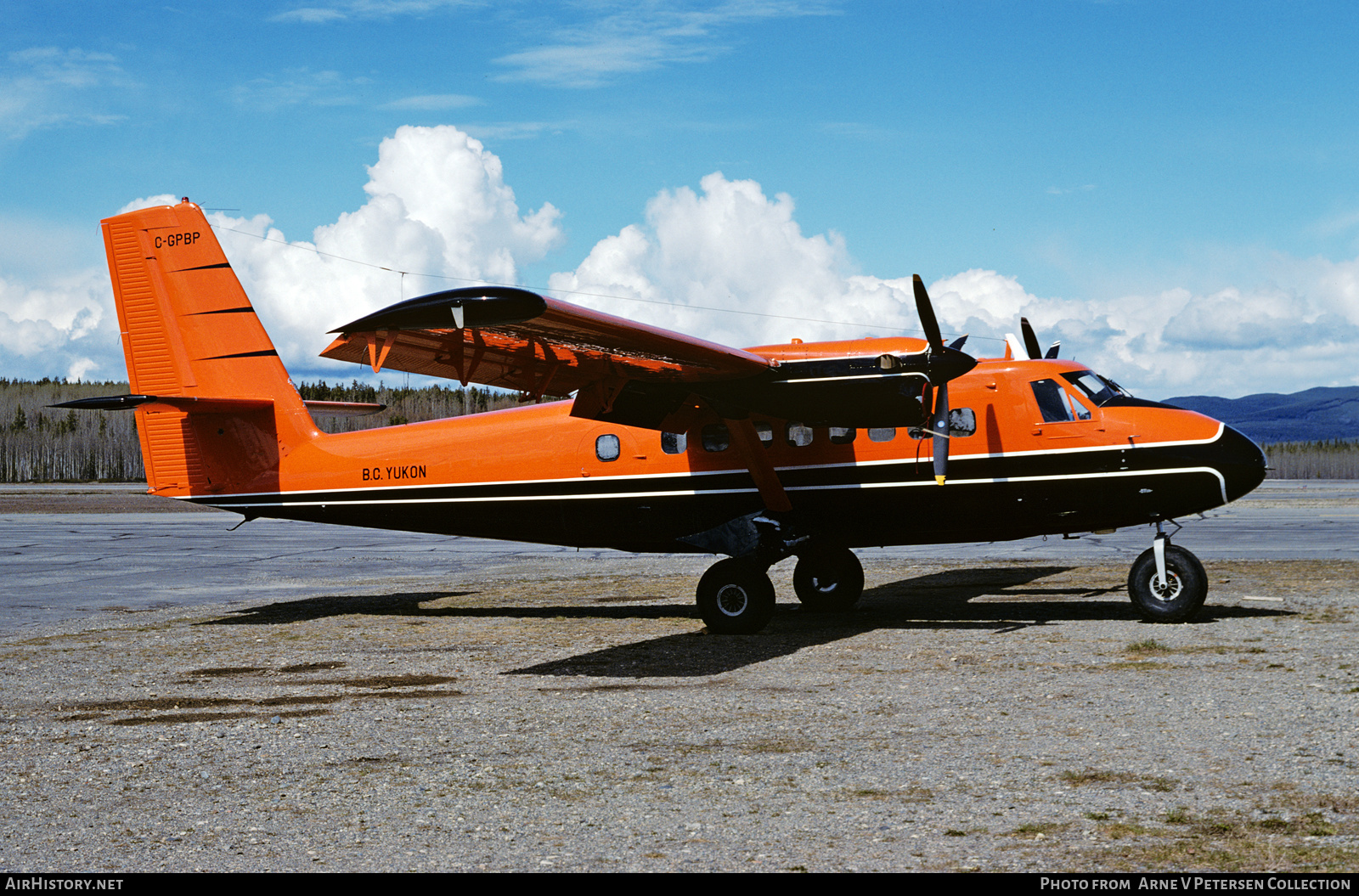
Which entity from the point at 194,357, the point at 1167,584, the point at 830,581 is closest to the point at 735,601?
the point at 830,581

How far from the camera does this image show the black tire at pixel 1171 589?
13734mm

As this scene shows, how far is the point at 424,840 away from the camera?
19.7 feet

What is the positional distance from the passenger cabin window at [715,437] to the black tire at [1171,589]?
570 cm

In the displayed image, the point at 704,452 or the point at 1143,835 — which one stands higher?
the point at 704,452

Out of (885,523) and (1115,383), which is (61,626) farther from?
(1115,383)

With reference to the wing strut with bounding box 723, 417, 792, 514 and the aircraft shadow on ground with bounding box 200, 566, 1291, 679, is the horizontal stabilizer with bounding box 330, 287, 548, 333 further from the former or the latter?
the wing strut with bounding box 723, 417, 792, 514

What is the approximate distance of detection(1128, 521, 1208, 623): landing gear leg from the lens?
541 inches

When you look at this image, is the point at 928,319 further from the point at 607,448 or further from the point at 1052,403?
the point at 607,448

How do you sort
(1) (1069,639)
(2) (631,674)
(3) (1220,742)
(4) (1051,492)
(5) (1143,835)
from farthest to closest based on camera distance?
(4) (1051,492) < (1) (1069,639) < (2) (631,674) < (3) (1220,742) < (5) (1143,835)

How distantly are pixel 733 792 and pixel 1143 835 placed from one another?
95.2 inches

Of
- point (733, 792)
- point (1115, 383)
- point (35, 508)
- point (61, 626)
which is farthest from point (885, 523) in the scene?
point (35, 508)

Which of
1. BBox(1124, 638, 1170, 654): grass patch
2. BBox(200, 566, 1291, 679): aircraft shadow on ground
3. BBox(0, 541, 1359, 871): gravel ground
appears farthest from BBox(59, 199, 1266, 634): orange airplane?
BBox(1124, 638, 1170, 654): grass patch

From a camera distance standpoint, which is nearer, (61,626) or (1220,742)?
(1220,742)

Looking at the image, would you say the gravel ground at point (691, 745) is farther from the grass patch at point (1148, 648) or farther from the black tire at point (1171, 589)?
the black tire at point (1171, 589)
